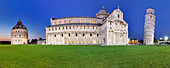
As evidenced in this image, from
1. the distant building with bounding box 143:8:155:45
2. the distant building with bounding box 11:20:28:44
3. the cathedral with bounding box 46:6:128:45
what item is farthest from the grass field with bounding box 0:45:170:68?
the distant building with bounding box 11:20:28:44

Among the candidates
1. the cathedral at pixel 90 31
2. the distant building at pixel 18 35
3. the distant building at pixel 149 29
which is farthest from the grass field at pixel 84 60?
the distant building at pixel 18 35

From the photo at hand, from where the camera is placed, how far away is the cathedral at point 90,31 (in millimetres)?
36594

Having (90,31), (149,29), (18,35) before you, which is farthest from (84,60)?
(18,35)

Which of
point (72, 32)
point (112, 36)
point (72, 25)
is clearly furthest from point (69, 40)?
point (112, 36)

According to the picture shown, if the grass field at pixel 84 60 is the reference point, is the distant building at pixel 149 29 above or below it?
above

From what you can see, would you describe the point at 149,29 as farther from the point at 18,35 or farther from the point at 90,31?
the point at 18,35

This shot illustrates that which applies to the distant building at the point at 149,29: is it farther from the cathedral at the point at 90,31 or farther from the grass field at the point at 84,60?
the grass field at the point at 84,60

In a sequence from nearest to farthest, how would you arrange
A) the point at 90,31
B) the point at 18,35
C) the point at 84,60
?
the point at 84,60 < the point at 90,31 < the point at 18,35

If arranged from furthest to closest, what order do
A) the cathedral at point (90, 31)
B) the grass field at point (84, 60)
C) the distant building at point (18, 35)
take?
the distant building at point (18, 35), the cathedral at point (90, 31), the grass field at point (84, 60)

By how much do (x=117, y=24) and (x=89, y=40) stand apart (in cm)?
1459

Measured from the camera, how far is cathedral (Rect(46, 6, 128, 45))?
36.6m

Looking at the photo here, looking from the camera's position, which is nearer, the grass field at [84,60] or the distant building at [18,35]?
the grass field at [84,60]

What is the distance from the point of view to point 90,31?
4425 cm

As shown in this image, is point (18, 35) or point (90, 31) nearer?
point (90, 31)
